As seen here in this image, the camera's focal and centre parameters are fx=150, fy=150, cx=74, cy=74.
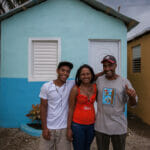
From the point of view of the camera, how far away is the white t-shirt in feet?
6.25

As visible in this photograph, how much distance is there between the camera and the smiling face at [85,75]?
1991 mm

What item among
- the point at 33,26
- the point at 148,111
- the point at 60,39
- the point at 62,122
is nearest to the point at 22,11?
the point at 33,26

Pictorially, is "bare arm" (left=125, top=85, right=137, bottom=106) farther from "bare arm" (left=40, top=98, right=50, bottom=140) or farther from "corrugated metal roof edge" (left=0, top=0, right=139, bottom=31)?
"corrugated metal roof edge" (left=0, top=0, right=139, bottom=31)

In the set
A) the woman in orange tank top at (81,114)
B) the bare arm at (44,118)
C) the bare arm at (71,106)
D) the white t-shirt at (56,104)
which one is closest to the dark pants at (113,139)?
the woman in orange tank top at (81,114)

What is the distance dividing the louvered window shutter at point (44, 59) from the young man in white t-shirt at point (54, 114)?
9.05 feet

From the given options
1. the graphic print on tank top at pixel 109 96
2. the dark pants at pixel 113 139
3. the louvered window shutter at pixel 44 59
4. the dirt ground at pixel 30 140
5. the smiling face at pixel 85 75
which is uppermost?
the louvered window shutter at pixel 44 59

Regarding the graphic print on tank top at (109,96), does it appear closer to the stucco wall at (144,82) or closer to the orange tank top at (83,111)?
the orange tank top at (83,111)

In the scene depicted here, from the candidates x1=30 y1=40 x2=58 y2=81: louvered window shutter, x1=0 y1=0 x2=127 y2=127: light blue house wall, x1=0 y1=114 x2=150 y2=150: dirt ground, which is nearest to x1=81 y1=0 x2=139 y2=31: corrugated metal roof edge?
x1=0 y1=0 x2=127 y2=127: light blue house wall

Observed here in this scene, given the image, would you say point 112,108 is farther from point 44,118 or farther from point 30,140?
point 30,140

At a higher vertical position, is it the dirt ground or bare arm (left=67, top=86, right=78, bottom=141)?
bare arm (left=67, top=86, right=78, bottom=141)

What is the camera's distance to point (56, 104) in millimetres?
1914

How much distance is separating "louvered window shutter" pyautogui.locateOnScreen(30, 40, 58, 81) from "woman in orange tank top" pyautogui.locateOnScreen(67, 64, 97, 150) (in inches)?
110

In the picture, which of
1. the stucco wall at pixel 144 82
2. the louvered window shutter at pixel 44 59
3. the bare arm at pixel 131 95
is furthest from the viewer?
the stucco wall at pixel 144 82

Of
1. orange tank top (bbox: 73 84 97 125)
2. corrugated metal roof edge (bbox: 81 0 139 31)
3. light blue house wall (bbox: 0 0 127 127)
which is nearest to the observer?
orange tank top (bbox: 73 84 97 125)
